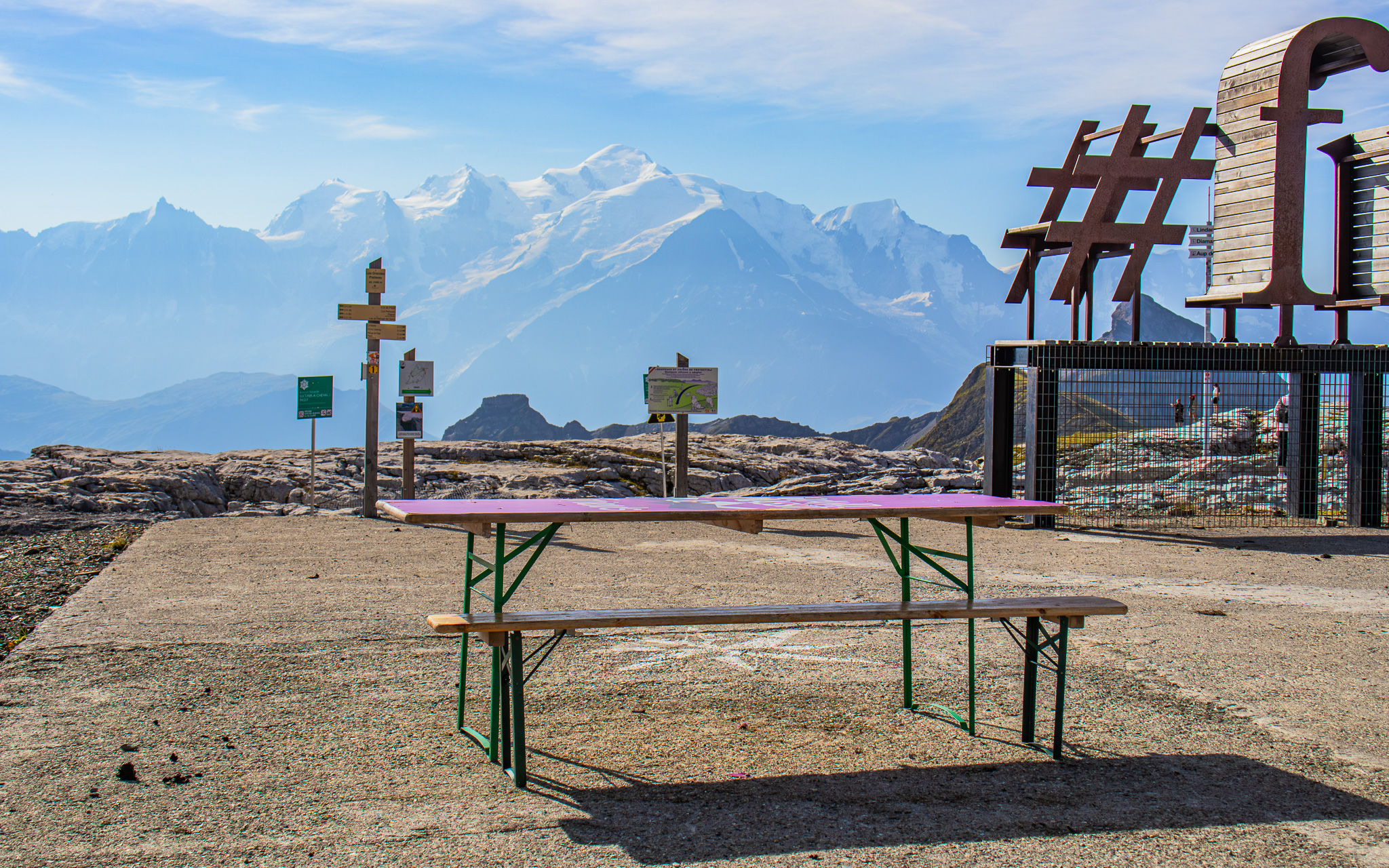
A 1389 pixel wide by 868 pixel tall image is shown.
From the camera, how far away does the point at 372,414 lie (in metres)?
14.1

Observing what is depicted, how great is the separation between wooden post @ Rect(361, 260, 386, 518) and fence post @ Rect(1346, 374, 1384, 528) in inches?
496

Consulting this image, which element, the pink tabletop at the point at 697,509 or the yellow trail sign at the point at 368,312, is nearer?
the pink tabletop at the point at 697,509

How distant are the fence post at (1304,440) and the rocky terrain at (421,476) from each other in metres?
5.20

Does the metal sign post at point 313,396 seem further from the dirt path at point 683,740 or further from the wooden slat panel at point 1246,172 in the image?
the wooden slat panel at point 1246,172

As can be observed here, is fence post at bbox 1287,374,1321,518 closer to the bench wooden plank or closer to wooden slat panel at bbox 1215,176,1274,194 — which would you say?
wooden slat panel at bbox 1215,176,1274,194

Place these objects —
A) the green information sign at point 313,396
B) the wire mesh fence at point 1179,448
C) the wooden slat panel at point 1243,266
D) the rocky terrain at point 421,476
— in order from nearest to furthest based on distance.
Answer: the wire mesh fence at point 1179,448 < the wooden slat panel at point 1243,266 < the green information sign at point 313,396 < the rocky terrain at point 421,476

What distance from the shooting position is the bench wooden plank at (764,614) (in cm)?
394

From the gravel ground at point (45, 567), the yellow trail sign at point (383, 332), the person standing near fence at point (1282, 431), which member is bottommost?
the gravel ground at point (45, 567)

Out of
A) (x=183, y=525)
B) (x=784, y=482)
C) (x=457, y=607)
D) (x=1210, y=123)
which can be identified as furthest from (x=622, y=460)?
(x=457, y=607)

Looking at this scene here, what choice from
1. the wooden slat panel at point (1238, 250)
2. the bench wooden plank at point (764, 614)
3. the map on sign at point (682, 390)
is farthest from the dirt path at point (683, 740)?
the wooden slat panel at point (1238, 250)

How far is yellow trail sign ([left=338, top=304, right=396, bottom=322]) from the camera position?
14242 millimetres

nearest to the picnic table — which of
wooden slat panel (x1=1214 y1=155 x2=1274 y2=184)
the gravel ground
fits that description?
the gravel ground

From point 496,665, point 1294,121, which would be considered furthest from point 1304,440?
point 496,665

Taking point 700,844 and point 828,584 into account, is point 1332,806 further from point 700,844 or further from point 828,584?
point 828,584
